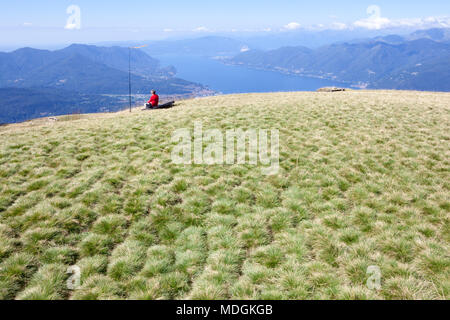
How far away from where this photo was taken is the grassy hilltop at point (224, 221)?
552 cm

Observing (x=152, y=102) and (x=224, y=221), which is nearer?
(x=224, y=221)

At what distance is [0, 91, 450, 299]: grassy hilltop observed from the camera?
5.52 m

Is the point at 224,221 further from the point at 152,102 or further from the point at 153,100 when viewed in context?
the point at 153,100

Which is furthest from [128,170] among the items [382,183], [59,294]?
[382,183]

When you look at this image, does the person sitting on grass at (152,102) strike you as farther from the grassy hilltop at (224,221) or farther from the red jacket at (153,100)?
the grassy hilltop at (224,221)

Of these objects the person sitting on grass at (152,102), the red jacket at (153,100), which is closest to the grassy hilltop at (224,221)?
the person sitting on grass at (152,102)

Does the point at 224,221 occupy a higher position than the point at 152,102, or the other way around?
the point at 152,102

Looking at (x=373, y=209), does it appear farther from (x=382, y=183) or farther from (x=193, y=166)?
(x=193, y=166)

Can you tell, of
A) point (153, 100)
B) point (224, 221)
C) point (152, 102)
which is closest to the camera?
point (224, 221)

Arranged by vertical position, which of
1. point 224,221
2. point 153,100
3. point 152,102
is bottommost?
point 224,221

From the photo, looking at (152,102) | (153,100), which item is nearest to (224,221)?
(152,102)

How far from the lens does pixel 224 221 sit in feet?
25.8

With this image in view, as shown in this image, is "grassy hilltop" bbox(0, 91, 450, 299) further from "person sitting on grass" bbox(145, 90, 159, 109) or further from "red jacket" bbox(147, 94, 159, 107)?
"red jacket" bbox(147, 94, 159, 107)

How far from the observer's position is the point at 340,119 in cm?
1956
